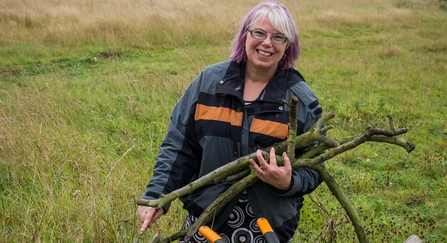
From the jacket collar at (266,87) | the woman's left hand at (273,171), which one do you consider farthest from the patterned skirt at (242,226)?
the jacket collar at (266,87)

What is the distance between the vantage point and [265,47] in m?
2.15

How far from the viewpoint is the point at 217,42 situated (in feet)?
39.8

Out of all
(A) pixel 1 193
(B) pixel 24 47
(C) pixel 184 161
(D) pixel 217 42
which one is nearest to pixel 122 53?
(B) pixel 24 47

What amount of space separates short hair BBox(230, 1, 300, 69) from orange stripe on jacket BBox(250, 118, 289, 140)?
325 mm

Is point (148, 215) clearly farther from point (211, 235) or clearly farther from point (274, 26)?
point (274, 26)

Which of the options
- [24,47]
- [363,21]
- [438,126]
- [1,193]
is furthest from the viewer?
[363,21]

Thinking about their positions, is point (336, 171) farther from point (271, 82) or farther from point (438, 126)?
point (271, 82)

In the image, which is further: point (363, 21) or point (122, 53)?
point (363, 21)

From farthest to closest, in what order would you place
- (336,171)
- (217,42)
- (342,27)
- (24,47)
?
(342,27), (217,42), (24,47), (336,171)

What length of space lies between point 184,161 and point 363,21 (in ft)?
52.5

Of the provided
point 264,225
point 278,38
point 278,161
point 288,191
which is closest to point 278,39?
point 278,38

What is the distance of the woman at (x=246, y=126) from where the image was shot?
82.0 inches

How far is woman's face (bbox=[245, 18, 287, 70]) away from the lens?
215cm

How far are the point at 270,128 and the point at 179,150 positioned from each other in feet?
1.44
